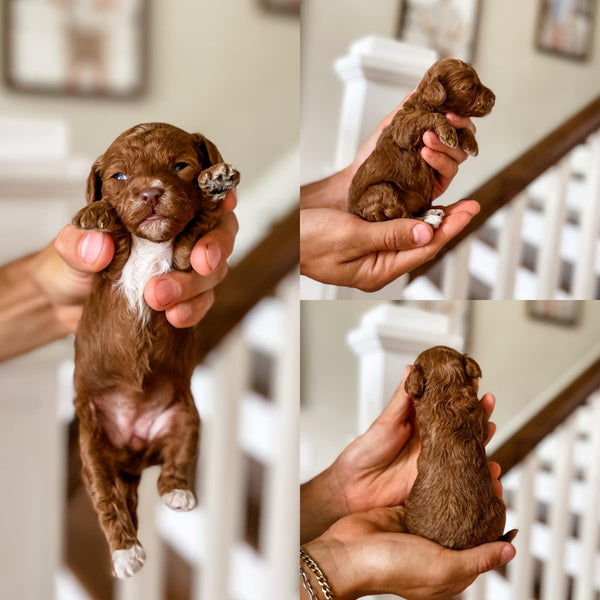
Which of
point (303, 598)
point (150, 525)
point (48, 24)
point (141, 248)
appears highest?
point (48, 24)

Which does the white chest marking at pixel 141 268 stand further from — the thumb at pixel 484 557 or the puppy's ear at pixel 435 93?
the thumb at pixel 484 557

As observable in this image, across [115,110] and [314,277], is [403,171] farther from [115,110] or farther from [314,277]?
[115,110]

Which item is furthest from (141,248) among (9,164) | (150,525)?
(150,525)

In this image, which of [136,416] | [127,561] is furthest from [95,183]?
[127,561]

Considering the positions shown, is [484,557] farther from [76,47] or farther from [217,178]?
[76,47]

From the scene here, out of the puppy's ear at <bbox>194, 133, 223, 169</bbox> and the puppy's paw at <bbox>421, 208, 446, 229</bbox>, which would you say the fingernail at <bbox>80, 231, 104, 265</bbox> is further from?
the puppy's paw at <bbox>421, 208, 446, 229</bbox>

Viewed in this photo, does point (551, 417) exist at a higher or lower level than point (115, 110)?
lower

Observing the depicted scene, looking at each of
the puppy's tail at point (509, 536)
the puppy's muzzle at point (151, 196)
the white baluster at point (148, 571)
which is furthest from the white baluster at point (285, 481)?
the puppy's muzzle at point (151, 196)
